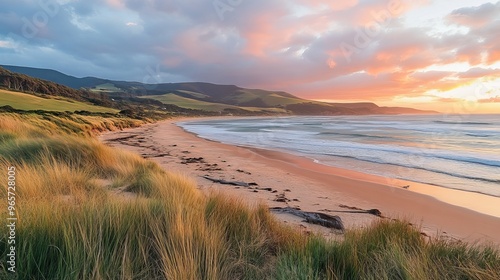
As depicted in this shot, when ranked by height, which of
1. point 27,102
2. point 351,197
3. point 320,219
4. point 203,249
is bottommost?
point 351,197

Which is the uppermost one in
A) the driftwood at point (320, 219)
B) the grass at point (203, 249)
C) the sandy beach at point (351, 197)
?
the grass at point (203, 249)

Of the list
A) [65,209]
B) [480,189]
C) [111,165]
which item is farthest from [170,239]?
[480,189]

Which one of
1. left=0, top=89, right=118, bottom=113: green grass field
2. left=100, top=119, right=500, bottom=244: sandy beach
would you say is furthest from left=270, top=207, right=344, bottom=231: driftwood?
left=0, top=89, right=118, bottom=113: green grass field

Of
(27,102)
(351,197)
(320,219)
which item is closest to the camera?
(320,219)

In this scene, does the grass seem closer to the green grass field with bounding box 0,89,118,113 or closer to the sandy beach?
the sandy beach

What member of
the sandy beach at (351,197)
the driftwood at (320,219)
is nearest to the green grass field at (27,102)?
the sandy beach at (351,197)

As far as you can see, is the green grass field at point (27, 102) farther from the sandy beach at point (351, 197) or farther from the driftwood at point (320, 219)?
the driftwood at point (320, 219)

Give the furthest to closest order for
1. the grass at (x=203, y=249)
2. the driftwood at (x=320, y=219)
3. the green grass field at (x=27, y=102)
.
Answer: the green grass field at (x=27, y=102) < the driftwood at (x=320, y=219) < the grass at (x=203, y=249)

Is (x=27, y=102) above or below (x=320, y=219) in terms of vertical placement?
above

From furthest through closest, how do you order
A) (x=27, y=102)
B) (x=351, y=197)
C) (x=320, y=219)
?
1. (x=27, y=102)
2. (x=351, y=197)
3. (x=320, y=219)

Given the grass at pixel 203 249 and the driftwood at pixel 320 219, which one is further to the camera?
the driftwood at pixel 320 219

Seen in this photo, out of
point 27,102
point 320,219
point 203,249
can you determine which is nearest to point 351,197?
point 320,219

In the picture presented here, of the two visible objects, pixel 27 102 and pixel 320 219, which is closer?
pixel 320 219

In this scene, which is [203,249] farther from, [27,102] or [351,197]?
[27,102]
